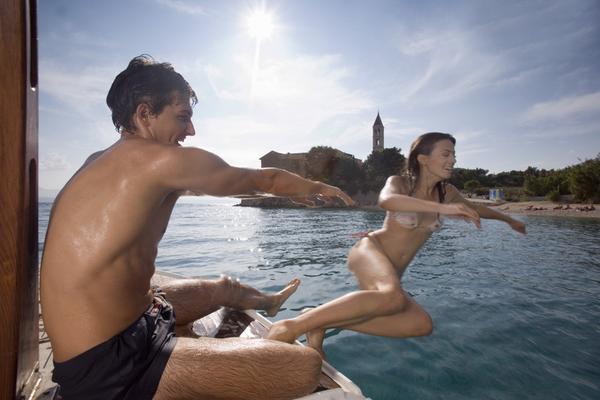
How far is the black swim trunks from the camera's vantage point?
1.65 m

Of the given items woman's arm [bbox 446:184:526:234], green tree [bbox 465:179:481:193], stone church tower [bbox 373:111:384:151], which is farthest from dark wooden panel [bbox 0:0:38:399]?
stone church tower [bbox 373:111:384:151]

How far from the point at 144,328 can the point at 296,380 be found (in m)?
1.04

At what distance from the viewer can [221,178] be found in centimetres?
195

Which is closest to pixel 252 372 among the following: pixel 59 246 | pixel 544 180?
pixel 59 246

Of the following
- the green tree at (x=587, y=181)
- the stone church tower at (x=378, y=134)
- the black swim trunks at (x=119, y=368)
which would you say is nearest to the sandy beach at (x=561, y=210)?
the green tree at (x=587, y=181)

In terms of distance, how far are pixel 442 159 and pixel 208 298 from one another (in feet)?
10.3

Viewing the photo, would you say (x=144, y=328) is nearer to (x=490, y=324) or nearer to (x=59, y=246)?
(x=59, y=246)

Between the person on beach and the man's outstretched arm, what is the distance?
3.81ft

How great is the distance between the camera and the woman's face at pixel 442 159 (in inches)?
143

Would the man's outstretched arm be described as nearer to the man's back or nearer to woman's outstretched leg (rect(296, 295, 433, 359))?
the man's back

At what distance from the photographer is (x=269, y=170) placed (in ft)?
7.63

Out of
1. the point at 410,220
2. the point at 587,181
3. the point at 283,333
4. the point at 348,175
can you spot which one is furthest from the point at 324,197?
the point at 348,175

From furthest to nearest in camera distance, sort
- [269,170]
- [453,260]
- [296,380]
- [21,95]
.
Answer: [453,260] < [269,170] < [296,380] < [21,95]

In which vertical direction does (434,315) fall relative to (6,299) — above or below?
below
